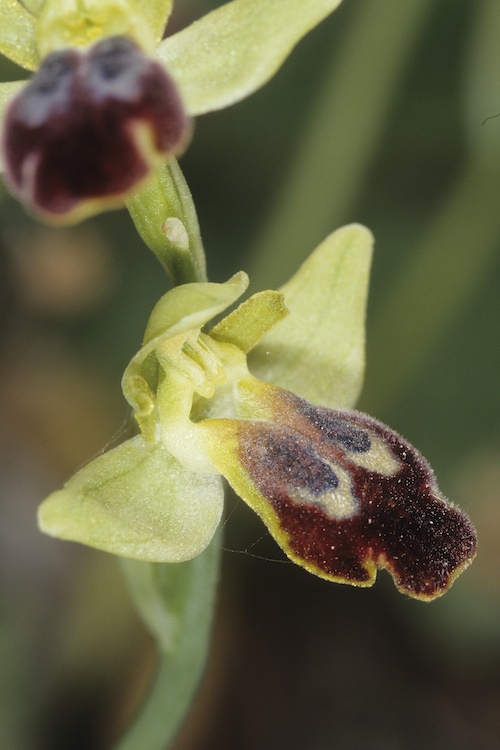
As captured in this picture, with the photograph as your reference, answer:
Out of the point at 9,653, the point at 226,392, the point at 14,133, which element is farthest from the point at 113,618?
the point at 14,133

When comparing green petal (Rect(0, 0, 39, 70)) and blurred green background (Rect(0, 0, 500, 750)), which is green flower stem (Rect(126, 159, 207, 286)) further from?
blurred green background (Rect(0, 0, 500, 750))

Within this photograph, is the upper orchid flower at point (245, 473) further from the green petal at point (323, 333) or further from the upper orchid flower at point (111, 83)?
the upper orchid flower at point (111, 83)

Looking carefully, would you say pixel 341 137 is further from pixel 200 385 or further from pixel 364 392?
pixel 200 385

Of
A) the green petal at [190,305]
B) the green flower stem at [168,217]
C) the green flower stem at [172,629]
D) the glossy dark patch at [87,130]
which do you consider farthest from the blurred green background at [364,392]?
the glossy dark patch at [87,130]

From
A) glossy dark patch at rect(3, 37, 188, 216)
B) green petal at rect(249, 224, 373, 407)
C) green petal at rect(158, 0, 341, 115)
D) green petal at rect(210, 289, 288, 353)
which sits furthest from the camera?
green petal at rect(249, 224, 373, 407)

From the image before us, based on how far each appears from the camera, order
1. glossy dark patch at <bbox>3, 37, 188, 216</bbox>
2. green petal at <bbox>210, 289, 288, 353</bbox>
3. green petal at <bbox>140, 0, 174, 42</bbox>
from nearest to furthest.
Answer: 1. glossy dark patch at <bbox>3, 37, 188, 216</bbox>
2. green petal at <bbox>140, 0, 174, 42</bbox>
3. green petal at <bbox>210, 289, 288, 353</bbox>

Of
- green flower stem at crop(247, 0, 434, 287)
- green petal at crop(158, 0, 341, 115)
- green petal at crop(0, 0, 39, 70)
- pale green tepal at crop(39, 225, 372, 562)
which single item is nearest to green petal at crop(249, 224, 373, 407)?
pale green tepal at crop(39, 225, 372, 562)

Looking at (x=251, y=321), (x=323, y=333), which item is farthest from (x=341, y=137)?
(x=251, y=321)

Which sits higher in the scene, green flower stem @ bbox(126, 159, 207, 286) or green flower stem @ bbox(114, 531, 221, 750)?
green flower stem @ bbox(126, 159, 207, 286)
